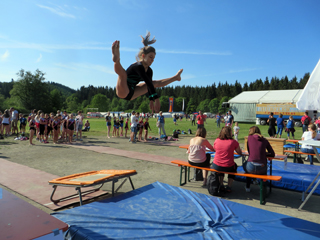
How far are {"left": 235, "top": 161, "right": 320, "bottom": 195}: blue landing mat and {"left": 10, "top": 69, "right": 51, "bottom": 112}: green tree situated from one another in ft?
191

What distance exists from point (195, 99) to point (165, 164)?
106112 millimetres

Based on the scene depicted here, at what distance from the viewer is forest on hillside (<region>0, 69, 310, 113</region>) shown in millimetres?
52969

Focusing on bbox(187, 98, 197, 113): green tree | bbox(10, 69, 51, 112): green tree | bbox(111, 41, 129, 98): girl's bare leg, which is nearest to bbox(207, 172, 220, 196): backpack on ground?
bbox(111, 41, 129, 98): girl's bare leg

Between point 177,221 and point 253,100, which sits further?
point 253,100

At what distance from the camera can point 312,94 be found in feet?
12.2

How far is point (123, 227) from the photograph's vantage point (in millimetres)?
3129

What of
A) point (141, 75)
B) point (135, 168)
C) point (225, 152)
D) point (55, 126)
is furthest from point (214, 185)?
point (55, 126)

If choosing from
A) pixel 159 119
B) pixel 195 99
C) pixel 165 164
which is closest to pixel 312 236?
pixel 165 164

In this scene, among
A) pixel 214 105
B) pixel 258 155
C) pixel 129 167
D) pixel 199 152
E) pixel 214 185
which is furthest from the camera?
pixel 214 105

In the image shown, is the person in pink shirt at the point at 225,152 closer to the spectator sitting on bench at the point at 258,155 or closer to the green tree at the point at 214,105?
the spectator sitting on bench at the point at 258,155

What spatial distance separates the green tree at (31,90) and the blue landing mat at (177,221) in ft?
190

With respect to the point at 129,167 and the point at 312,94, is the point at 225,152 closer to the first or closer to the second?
the point at 312,94

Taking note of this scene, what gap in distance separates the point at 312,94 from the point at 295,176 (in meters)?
2.35

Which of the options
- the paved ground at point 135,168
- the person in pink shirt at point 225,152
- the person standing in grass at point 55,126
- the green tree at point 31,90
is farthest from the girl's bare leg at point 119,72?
the green tree at point 31,90
